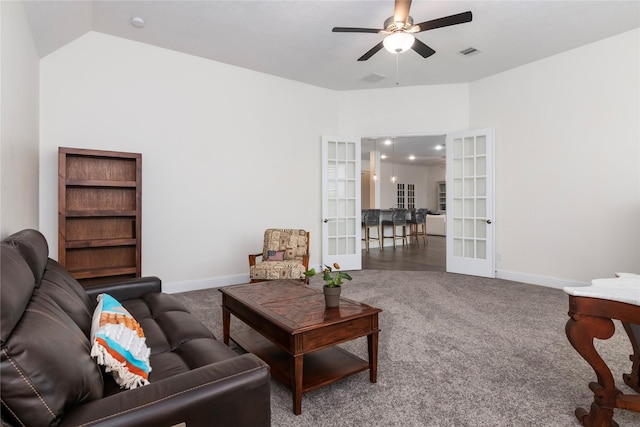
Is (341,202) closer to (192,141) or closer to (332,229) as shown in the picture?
(332,229)

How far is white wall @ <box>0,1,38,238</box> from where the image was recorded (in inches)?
77.2

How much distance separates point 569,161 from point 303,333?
446 cm

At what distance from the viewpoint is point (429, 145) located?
918cm

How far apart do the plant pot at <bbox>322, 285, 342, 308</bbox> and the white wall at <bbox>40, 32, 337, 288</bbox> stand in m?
2.80

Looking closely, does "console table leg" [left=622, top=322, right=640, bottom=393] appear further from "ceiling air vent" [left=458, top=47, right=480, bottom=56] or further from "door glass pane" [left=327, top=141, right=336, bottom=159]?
"door glass pane" [left=327, top=141, right=336, bottom=159]

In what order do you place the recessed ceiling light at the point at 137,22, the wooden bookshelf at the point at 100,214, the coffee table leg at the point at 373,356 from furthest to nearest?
1. the recessed ceiling light at the point at 137,22
2. the wooden bookshelf at the point at 100,214
3. the coffee table leg at the point at 373,356

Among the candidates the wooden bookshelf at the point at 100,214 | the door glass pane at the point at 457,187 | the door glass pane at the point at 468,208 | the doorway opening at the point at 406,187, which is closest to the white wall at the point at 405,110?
the doorway opening at the point at 406,187

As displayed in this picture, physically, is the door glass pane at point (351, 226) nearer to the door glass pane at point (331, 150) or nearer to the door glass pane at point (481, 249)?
the door glass pane at point (331, 150)

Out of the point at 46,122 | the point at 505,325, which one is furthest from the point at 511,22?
the point at 46,122

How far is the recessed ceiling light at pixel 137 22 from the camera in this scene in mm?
3461

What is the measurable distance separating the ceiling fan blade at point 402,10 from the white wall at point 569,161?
2.92 meters

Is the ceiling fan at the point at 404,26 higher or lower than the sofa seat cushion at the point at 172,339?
higher

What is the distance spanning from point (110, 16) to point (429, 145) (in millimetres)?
7798

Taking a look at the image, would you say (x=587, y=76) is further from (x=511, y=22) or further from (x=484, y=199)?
(x=484, y=199)
